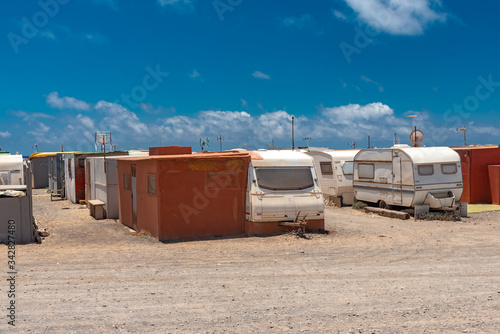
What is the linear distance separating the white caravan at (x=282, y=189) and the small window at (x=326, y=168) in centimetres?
845

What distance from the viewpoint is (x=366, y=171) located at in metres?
18.0

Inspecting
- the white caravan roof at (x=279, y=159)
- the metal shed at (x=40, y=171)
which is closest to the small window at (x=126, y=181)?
the white caravan roof at (x=279, y=159)

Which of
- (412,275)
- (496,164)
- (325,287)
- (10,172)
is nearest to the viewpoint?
(325,287)

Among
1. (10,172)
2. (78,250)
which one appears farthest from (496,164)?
→ (10,172)

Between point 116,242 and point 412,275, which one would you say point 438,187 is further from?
point 116,242

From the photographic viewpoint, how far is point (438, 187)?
15.9 metres

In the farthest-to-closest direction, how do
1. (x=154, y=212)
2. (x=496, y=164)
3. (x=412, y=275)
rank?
(x=496, y=164) < (x=154, y=212) < (x=412, y=275)

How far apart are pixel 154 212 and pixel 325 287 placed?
18.5 feet

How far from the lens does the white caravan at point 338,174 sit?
66.0ft

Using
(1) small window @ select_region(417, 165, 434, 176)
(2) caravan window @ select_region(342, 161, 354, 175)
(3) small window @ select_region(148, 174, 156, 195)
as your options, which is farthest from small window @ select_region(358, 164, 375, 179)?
(3) small window @ select_region(148, 174, 156, 195)

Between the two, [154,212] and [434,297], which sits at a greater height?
[154,212]

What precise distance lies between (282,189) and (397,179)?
5.70 m

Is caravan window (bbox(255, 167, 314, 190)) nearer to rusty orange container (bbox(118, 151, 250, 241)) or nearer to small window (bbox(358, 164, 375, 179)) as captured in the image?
rusty orange container (bbox(118, 151, 250, 241))

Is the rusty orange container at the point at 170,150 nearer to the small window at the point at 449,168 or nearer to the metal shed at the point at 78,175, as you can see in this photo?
the metal shed at the point at 78,175
